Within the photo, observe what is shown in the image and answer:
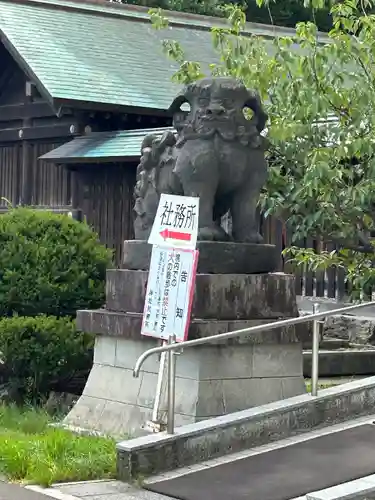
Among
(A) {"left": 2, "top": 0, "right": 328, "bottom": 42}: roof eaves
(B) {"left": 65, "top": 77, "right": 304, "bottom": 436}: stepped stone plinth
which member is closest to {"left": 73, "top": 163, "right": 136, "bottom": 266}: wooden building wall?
(A) {"left": 2, "top": 0, "right": 328, "bottom": 42}: roof eaves

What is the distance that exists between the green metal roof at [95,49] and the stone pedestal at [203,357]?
24.1 ft

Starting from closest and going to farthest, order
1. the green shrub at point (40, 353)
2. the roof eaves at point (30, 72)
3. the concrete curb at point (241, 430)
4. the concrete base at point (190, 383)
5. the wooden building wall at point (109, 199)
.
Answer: the concrete curb at point (241, 430) → the concrete base at point (190, 383) → the green shrub at point (40, 353) → the roof eaves at point (30, 72) → the wooden building wall at point (109, 199)

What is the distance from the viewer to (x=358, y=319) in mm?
13711

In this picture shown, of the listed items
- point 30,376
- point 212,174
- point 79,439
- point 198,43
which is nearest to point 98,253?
point 30,376

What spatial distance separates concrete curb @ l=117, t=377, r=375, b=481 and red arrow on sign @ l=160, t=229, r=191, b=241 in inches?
57.7

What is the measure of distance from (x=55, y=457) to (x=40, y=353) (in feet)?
9.61

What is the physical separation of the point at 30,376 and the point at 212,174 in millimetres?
3380

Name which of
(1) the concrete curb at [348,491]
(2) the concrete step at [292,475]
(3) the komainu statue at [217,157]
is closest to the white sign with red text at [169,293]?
(3) the komainu statue at [217,157]

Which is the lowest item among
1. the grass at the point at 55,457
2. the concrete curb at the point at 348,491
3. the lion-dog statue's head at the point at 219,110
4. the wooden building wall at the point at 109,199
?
the grass at the point at 55,457

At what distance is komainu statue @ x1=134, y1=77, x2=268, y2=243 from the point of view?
28.3 feet

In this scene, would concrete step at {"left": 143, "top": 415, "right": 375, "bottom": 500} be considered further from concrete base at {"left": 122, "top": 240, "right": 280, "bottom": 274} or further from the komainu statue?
the komainu statue

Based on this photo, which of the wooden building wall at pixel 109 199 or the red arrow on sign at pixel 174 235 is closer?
the red arrow on sign at pixel 174 235

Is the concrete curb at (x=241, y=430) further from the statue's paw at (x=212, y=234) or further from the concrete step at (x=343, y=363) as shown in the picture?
the concrete step at (x=343, y=363)

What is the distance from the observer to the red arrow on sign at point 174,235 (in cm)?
782
